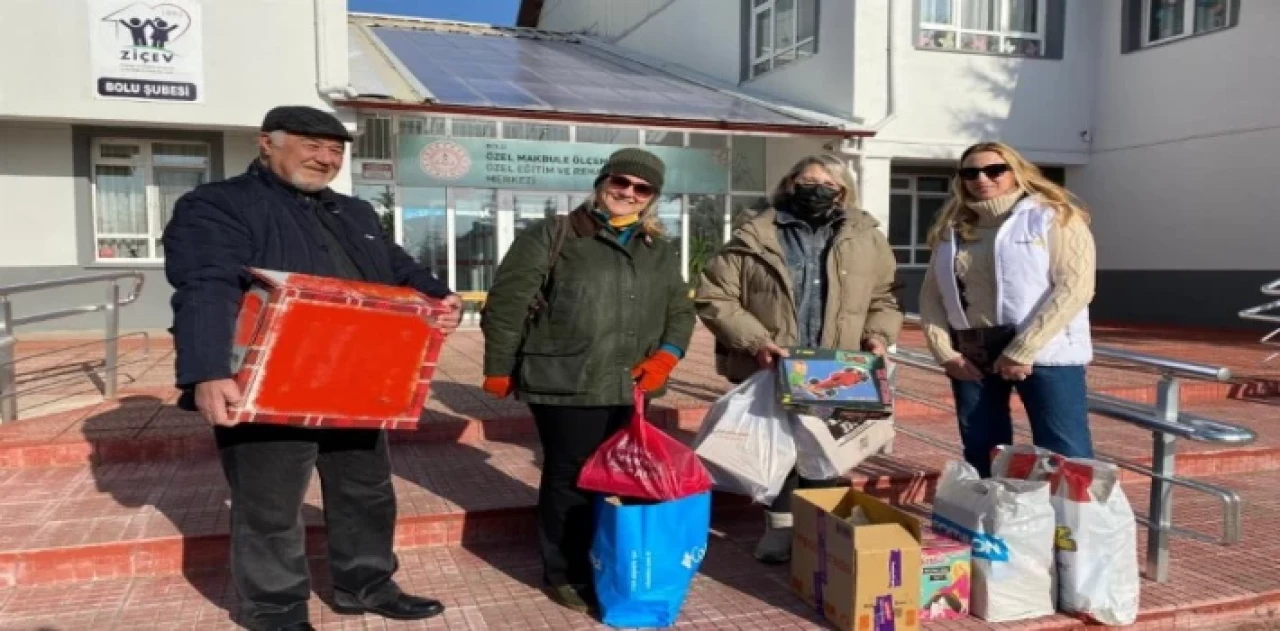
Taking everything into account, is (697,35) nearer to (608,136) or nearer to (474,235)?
(608,136)

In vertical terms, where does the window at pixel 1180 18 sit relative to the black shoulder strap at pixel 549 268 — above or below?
above

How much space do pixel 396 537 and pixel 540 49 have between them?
1429cm

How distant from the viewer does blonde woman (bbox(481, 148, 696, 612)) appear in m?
2.93

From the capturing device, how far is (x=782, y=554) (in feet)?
11.6

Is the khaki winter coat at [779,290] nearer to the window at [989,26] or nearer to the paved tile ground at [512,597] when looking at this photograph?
the paved tile ground at [512,597]

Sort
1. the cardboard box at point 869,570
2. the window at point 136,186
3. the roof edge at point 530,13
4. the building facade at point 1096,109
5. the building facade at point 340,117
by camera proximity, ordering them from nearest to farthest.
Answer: the cardboard box at point 869,570 < the building facade at point 340,117 < the window at point 136,186 < the building facade at point 1096,109 < the roof edge at point 530,13

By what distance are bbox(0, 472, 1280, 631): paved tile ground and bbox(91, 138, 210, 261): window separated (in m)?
8.21

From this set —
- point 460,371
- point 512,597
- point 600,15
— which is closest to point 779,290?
point 512,597

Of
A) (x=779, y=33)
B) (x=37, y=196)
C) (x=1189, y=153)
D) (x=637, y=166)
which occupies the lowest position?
(x=637, y=166)

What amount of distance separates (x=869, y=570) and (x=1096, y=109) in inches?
513

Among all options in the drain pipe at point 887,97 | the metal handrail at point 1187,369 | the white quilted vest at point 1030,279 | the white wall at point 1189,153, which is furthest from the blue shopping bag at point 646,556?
the white wall at point 1189,153

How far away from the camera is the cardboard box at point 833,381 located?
3039 millimetres

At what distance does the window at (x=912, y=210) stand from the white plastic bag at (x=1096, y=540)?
11372 mm

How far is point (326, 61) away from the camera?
9688 millimetres
